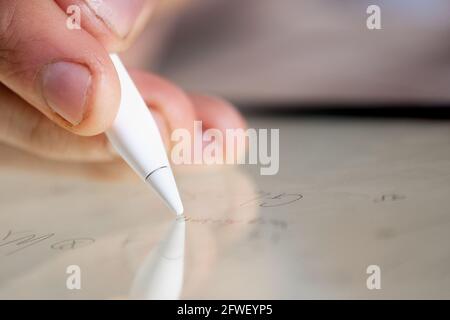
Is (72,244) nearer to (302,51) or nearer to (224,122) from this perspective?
(224,122)

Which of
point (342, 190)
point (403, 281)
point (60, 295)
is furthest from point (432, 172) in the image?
point (60, 295)

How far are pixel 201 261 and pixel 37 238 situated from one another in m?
0.12

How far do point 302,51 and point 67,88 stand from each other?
44 centimetres

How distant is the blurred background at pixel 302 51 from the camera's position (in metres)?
0.75

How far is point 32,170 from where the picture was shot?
1.85 feet

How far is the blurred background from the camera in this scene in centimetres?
75

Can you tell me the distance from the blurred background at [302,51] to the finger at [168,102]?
0.23m

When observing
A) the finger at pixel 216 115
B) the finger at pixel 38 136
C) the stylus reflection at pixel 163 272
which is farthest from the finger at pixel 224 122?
the stylus reflection at pixel 163 272

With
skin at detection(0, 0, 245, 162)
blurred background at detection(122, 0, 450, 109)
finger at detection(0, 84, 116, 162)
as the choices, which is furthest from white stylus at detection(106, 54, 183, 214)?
blurred background at detection(122, 0, 450, 109)

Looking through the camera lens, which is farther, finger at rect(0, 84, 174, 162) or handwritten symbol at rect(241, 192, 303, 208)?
finger at rect(0, 84, 174, 162)

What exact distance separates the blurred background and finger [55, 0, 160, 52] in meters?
0.36

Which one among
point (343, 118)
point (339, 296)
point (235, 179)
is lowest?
point (339, 296)

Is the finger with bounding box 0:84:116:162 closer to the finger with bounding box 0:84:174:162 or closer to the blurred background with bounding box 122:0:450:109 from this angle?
the finger with bounding box 0:84:174:162

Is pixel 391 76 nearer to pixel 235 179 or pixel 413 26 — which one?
pixel 413 26
